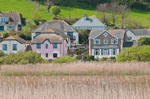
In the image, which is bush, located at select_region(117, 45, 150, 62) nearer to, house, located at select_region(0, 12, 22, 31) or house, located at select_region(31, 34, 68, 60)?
house, located at select_region(31, 34, 68, 60)

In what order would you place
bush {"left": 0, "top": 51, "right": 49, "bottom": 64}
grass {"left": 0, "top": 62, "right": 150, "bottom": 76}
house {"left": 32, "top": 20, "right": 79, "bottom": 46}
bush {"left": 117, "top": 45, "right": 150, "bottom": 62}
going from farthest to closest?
house {"left": 32, "top": 20, "right": 79, "bottom": 46} → bush {"left": 117, "top": 45, "right": 150, "bottom": 62} → bush {"left": 0, "top": 51, "right": 49, "bottom": 64} → grass {"left": 0, "top": 62, "right": 150, "bottom": 76}

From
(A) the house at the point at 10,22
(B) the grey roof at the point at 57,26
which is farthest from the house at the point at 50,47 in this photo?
(A) the house at the point at 10,22

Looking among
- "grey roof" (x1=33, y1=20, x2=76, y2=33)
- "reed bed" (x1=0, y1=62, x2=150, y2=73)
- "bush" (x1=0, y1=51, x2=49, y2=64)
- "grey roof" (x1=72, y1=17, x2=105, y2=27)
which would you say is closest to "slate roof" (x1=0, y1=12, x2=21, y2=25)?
"grey roof" (x1=33, y1=20, x2=76, y2=33)

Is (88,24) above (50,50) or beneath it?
above

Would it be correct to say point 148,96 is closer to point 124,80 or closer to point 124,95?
point 124,95

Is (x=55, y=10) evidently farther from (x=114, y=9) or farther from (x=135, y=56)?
(x=135, y=56)

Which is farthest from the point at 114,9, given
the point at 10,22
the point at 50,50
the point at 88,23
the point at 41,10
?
the point at 50,50
